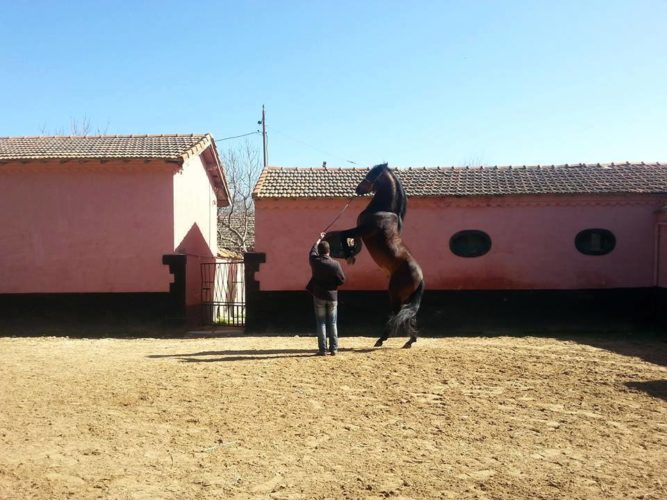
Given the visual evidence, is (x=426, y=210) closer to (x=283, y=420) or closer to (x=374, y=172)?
(x=374, y=172)

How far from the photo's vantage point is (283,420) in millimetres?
5582

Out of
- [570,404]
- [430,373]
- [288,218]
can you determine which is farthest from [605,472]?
[288,218]

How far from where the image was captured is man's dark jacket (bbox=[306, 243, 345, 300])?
28.9 ft

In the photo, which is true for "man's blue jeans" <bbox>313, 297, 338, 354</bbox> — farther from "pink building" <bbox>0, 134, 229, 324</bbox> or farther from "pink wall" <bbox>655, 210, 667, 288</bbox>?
"pink wall" <bbox>655, 210, 667, 288</bbox>

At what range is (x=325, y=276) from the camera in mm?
8828

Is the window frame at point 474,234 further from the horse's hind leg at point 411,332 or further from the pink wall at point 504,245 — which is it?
the horse's hind leg at point 411,332

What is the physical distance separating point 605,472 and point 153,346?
27.6 feet

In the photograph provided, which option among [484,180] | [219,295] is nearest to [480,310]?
[484,180]

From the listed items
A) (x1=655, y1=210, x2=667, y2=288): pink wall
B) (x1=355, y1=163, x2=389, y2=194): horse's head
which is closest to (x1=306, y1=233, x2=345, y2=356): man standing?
(x1=355, y1=163, x2=389, y2=194): horse's head

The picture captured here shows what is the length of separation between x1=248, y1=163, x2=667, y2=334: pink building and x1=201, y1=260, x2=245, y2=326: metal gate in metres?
1.97

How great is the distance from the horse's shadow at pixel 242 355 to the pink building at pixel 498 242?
9.06ft

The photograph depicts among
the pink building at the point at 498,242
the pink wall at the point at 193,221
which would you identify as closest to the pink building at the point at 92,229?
the pink wall at the point at 193,221

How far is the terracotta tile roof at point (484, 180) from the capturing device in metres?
12.5

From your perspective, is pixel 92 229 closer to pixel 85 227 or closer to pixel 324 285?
pixel 85 227
